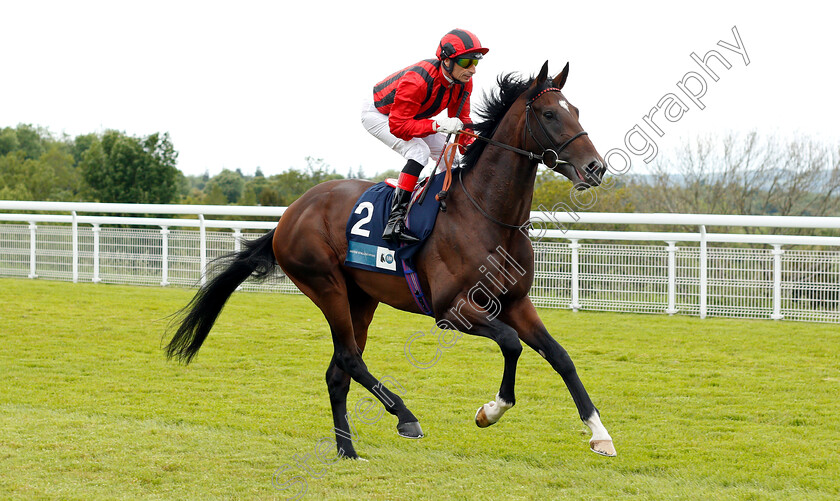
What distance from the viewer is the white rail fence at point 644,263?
8711mm

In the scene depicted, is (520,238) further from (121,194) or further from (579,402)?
(121,194)

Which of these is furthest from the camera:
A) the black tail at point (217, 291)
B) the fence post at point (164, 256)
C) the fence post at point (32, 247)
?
the fence post at point (32, 247)

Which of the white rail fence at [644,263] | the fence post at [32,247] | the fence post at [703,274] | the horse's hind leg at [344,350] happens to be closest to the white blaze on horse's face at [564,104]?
the horse's hind leg at [344,350]

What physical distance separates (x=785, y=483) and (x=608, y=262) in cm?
577

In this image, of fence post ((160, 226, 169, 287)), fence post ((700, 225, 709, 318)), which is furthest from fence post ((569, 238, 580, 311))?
fence post ((160, 226, 169, 287))

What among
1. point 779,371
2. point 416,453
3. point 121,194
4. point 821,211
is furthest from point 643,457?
point 121,194

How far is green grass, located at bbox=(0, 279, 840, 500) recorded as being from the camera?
154 inches

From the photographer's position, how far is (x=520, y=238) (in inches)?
159

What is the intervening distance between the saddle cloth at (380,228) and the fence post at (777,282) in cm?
570

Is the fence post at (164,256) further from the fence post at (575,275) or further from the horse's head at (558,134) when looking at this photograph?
the horse's head at (558,134)

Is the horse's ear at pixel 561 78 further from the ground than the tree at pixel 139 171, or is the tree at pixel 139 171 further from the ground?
the tree at pixel 139 171

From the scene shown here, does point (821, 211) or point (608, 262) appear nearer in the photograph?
point (608, 262)

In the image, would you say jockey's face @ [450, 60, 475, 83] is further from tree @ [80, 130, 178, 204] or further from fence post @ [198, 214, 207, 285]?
tree @ [80, 130, 178, 204]

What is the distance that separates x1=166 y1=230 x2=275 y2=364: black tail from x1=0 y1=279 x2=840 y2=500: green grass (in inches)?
18.4
